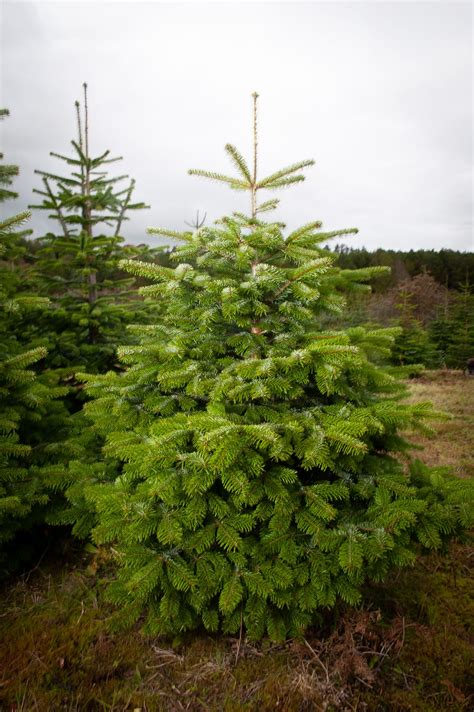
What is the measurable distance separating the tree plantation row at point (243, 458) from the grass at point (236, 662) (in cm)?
23

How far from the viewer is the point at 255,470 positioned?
2363 millimetres

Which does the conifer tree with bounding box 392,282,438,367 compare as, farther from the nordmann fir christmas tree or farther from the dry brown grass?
the nordmann fir christmas tree

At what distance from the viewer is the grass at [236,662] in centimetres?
243

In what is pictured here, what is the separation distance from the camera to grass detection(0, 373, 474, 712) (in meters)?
2.43

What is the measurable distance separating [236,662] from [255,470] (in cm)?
161

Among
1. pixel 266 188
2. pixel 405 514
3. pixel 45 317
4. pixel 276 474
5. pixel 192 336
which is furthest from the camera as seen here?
pixel 45 317

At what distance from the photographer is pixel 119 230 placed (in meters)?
8.07

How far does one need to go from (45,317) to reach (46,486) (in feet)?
12.2

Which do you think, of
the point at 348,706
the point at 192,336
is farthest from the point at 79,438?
the point at 348,706

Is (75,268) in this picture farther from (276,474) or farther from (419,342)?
(419,342)

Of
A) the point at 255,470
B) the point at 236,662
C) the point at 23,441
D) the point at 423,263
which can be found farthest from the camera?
the point at 423,263

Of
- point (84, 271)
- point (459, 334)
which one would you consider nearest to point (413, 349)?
point (459, 334)

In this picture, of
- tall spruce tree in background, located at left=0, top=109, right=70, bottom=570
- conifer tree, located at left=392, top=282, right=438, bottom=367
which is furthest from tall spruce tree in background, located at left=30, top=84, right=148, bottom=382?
conifer tree, located at left=392, top=282, right=438, bottom=367

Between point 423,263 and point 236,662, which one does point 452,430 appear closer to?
point 236,662
